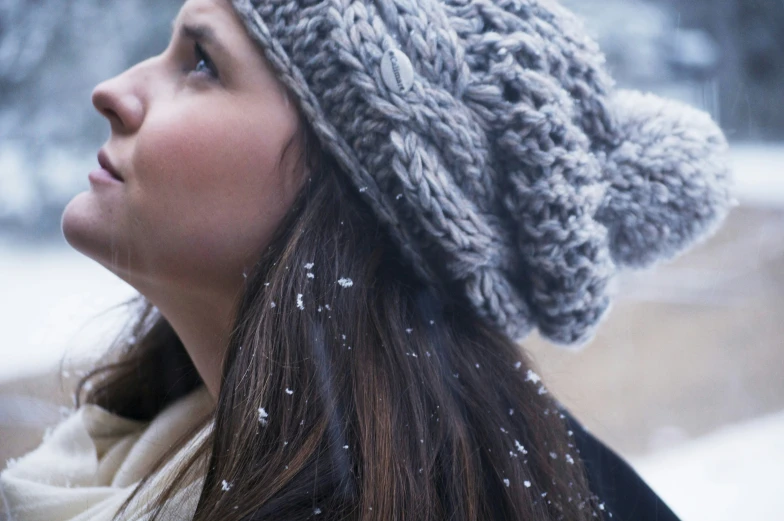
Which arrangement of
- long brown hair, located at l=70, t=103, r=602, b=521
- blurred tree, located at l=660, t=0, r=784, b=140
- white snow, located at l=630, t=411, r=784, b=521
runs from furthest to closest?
blurred tree, located at l=660, t=0, r=784, b=140 < white snow, located at l=630, t=411, r=784, b=521 < long brown hair, located at l=70, t=103, r=602, b=521

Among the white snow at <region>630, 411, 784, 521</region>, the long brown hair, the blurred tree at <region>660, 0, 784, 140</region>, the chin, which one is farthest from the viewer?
the blurred tree at <region>660, 0, 784, 140</region>

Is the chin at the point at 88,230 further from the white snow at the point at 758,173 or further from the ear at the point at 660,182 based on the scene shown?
the white snow at the point at 758,173

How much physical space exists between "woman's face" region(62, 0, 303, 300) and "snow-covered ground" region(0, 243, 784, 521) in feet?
0.90

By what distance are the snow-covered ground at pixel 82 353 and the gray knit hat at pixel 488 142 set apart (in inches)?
14.1

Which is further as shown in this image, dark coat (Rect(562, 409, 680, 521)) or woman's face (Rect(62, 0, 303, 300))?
dark coat (Rect(562, 409, 680, 521))

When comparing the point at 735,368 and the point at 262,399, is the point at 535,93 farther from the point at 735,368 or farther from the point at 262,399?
the point at 735,368

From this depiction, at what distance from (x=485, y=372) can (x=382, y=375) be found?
0.16m

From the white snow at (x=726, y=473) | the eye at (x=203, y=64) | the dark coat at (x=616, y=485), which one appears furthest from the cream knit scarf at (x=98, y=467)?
the white snow at (x=726, y=473)

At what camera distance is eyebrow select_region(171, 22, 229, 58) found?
2.75 ft

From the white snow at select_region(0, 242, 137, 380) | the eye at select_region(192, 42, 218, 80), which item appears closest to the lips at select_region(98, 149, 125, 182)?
the eye at select_region(192, 42, 218, 80)

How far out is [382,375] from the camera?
2.54 ft

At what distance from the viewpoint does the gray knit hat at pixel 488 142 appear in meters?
0.79

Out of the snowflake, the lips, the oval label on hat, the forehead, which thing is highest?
the forehead

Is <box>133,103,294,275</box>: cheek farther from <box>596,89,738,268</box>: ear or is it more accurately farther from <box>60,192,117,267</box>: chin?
<box>596,89,738,268</box>: ear
